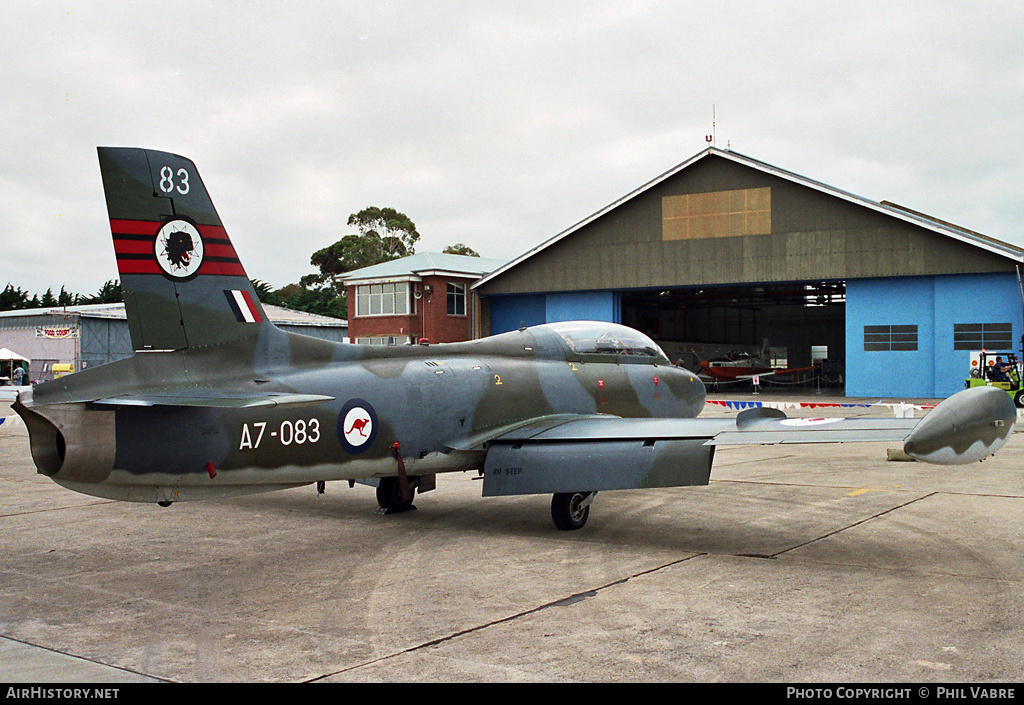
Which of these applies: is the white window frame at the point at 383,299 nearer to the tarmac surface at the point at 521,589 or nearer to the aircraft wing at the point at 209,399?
the tarmac surface at the point at 521,589

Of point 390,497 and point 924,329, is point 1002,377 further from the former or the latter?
point 390,497

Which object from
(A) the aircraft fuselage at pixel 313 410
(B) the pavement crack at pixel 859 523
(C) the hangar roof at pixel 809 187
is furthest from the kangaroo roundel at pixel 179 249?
(C) the hangar roof at pixel 809 187

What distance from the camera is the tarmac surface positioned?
5.24m

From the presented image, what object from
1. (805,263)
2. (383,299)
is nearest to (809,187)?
(805,263)

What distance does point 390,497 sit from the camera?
10914mm

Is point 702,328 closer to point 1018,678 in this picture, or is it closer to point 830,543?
point 830,543

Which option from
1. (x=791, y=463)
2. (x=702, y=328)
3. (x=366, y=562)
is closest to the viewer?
(x=366, y=562)

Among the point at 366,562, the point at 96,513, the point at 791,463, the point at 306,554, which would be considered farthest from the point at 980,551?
the point at 96,513

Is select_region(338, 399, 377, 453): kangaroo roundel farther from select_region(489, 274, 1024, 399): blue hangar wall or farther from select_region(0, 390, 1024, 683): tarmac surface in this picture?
select_region(489, 274, 1024, 399): blue hangar wall

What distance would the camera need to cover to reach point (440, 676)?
4.99 m

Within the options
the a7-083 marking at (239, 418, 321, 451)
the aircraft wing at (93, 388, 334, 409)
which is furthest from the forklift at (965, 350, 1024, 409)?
the aircraft wing at (93, 388, 334, 409)

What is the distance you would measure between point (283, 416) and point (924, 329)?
35.0m

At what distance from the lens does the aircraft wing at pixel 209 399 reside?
7.12 metres
